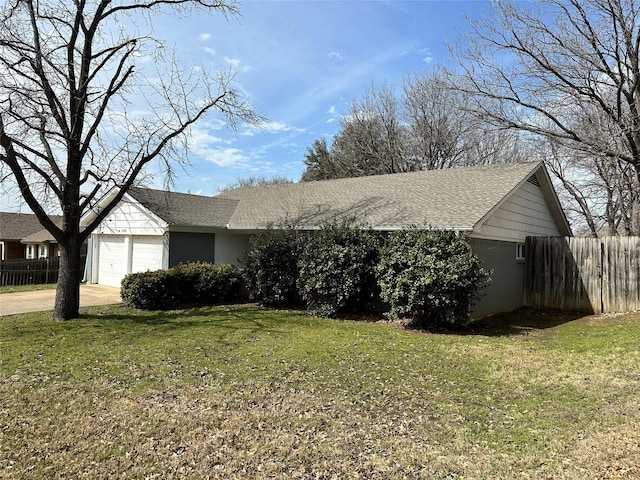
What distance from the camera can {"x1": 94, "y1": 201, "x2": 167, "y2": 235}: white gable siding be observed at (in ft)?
48.2

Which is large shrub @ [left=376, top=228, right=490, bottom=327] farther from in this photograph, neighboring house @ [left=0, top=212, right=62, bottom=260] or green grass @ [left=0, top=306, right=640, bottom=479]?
neighboring house @ [left=0, top=212, right=62, bottom=260]

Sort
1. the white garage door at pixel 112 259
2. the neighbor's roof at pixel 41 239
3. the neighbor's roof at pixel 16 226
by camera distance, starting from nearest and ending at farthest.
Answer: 1. the white garage door at pixel 112 259
2. the neighbor's roof at pixel 41 239
3. the neighbor's roof at pixel 16 226

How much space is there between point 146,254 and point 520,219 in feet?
43.1

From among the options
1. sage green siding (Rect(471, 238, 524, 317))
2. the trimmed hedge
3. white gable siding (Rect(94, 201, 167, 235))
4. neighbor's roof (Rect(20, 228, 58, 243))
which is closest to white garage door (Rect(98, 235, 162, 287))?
white gable siding (Rect(94, 201, 167, 235))

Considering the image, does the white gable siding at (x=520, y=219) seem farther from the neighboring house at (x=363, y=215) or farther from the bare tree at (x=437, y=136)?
the bare tree at (x=437, y=136)

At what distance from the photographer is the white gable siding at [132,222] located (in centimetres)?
1468

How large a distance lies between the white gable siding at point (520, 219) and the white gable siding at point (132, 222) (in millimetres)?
10513

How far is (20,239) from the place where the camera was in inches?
1076

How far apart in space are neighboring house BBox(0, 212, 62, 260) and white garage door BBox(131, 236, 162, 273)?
1308cm

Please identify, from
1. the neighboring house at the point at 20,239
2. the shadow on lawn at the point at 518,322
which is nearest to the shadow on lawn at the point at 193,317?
the shadow on lawn at the point at 518,322

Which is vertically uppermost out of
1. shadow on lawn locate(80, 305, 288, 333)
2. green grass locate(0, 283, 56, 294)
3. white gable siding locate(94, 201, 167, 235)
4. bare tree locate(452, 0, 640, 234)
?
bare tree locate(452, 0, 640, 234)

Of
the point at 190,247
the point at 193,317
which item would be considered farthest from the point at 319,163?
the point at 193,317

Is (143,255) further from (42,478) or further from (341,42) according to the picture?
(42,478)

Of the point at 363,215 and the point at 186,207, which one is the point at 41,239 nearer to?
the point at 186,207
